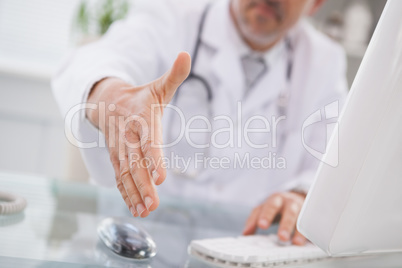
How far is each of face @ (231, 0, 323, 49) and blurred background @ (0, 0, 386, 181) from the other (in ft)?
2.52

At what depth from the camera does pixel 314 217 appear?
411 millimetres

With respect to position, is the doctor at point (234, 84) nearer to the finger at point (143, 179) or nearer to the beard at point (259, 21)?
the beard at point (259, 21)

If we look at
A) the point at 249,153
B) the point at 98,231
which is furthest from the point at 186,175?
the point at 98,231

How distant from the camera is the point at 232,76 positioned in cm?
116

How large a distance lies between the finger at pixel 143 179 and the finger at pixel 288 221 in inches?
10.2

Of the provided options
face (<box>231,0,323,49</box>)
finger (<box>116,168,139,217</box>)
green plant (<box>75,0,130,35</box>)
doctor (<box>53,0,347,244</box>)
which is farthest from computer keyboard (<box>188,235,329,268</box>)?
green plant (<box>75,0,130,35</box>)

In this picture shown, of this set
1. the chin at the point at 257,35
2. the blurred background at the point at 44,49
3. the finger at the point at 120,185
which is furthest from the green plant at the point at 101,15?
the finger at the point at 120,185

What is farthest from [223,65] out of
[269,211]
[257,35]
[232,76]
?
[269,211]

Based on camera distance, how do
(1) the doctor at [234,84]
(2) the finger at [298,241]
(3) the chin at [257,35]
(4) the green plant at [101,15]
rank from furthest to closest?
1. (4) the green plant at [101,15]
2. (3) the chin at [257,35]
3. (1) the doctor at [234,84]
4. (2) the finger at [298,241]

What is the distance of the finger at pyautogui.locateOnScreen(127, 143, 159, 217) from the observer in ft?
1.21

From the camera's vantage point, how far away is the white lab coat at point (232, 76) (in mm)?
1085

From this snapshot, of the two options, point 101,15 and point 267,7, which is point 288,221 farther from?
point 101,15

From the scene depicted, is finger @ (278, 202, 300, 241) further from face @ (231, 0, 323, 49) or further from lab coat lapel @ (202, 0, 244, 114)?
face @ (231, 0, 323, 49)

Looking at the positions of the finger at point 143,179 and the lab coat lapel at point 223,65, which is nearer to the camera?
the finger at point 143,179
